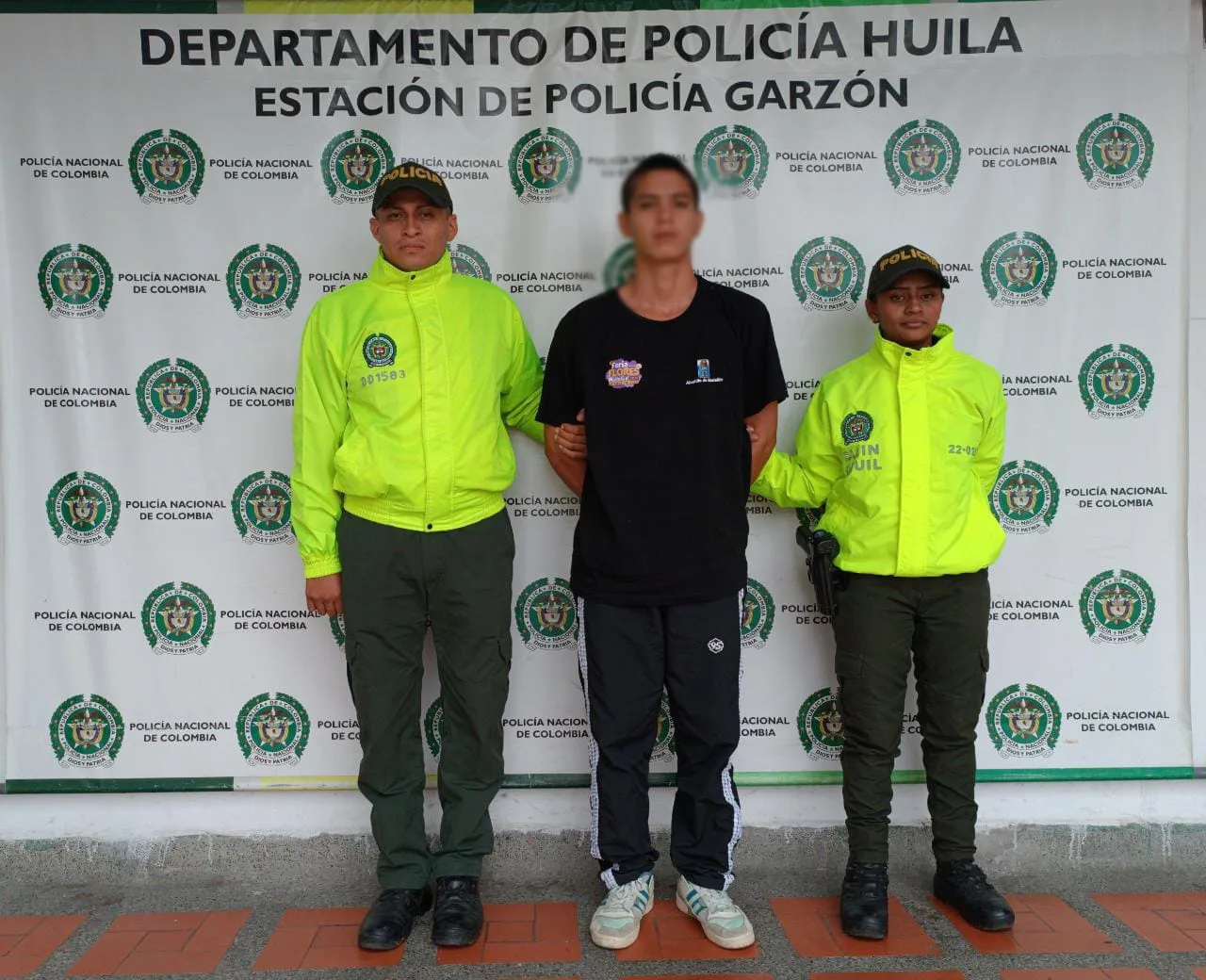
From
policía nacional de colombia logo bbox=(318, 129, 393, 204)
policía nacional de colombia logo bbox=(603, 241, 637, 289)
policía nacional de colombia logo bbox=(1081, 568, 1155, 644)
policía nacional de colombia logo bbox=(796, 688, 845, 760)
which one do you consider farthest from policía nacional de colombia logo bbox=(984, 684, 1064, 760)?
policía nacional de colombia logo bbox=(318, 129, 393, 204)

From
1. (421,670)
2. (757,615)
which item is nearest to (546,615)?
(421,670)

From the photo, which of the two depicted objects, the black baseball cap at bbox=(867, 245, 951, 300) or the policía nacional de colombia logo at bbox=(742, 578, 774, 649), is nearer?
the black baseball cap at bbox=(867, 245, 951, 300)

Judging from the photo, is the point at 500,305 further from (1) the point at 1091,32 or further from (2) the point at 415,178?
(1) the point at 1091,32

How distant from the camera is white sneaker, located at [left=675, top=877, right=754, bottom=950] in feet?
8.46

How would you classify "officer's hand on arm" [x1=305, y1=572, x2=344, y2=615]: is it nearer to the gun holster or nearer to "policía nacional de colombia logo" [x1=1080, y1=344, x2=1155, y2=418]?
the gun holster

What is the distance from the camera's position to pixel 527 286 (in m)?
3.03

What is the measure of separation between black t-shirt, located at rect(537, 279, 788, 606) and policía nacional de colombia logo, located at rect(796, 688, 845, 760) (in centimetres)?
80

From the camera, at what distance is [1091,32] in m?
3.00

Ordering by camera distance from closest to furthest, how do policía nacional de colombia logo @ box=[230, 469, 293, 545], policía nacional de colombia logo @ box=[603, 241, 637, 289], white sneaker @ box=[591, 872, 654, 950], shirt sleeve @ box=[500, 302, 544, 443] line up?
policía nacional de colombia logo @ box=[603, 241, 637, 289] → white sneaker @ box=[591, 872, 654, 950] → shirt sleeve @ box=[500, 302, 544, 443] → policía nacional de colombia logo @ box=[230, 469, 293, 545]

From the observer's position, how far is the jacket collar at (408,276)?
105 inches

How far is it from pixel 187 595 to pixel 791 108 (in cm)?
261

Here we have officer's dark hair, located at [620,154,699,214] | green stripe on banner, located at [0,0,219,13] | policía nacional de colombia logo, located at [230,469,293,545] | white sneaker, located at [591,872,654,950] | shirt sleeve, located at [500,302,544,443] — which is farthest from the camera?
policía nacional de colombia logo, located at [230,469,293,545]

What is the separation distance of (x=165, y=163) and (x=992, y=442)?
2816 mm

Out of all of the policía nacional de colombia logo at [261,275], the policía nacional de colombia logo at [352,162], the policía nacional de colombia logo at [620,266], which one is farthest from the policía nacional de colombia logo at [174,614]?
the policía nacional de colombia logo at [620,266]
